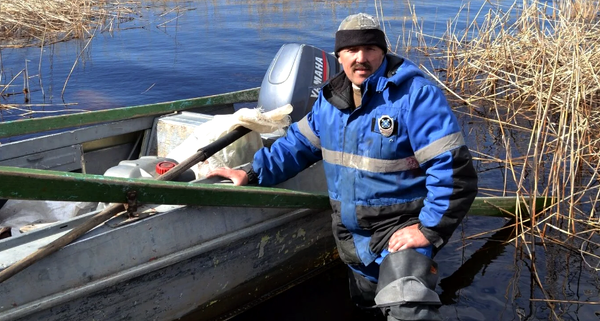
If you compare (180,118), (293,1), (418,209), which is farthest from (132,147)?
(293,1)

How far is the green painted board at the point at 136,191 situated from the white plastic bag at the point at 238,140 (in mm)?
503

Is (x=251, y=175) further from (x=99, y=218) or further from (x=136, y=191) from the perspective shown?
(x=99, y=218)

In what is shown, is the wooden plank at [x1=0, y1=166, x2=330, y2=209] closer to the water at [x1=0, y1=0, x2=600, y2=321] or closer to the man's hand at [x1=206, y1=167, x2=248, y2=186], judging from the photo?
the man's hand at [x1=206, y1=167, x2=248, y2=186]

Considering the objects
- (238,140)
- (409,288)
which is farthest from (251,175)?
(409,288)

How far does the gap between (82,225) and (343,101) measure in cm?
141

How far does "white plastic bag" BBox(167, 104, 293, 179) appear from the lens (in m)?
3.80

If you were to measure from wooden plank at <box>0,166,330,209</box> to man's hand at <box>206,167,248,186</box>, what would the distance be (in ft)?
0.34

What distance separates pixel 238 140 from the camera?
3.92m

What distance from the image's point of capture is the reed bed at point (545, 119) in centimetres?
459

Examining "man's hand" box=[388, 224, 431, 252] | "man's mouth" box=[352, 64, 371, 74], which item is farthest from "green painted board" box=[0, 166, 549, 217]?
"man's mouth" box=[352, 64, 371, 74]

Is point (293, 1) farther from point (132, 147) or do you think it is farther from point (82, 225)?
A: point (82, 225)

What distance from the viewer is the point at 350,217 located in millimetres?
3229

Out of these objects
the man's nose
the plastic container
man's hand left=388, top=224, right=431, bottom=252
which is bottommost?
man's hand left=388, top=224, right=431, bottom=252

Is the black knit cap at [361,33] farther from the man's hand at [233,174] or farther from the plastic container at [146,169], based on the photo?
the plastic container at [146,169]
